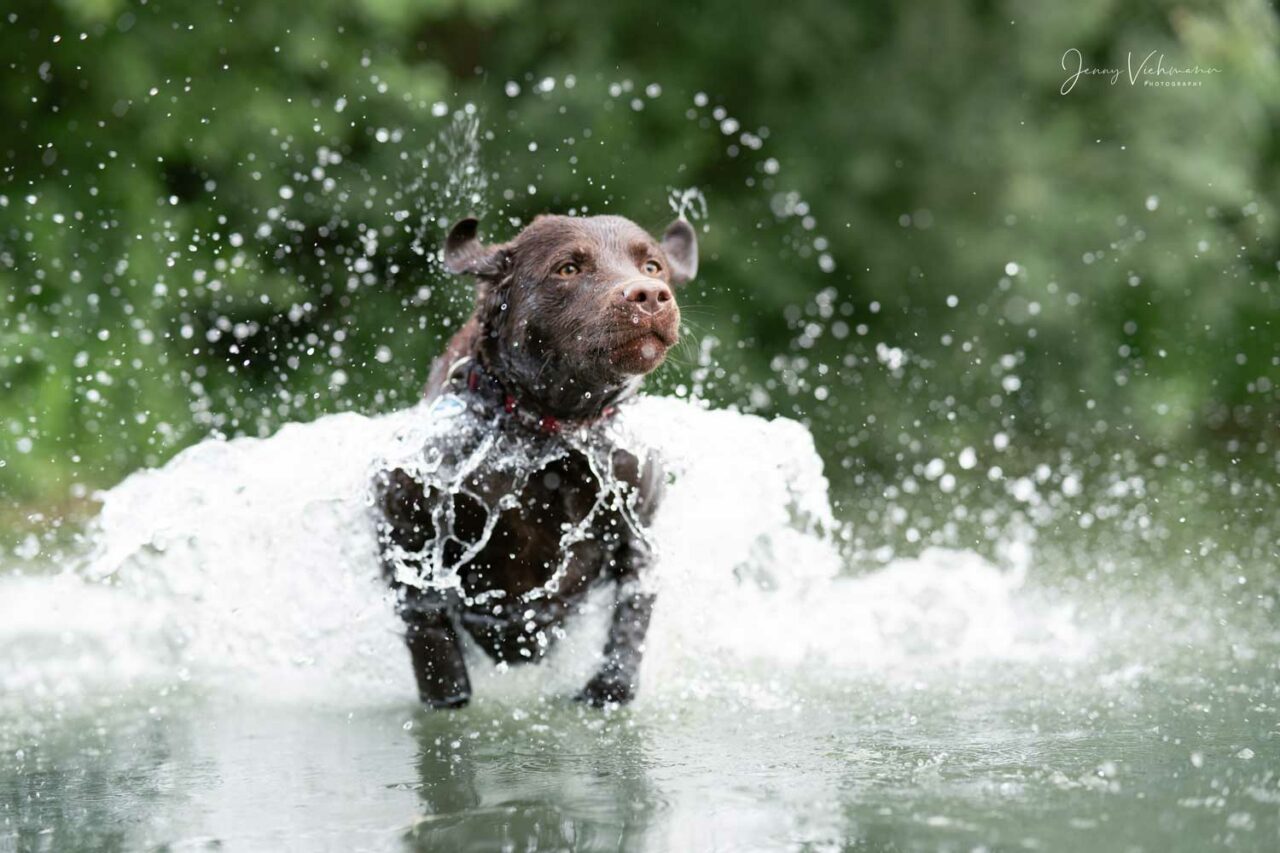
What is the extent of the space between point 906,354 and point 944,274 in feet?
2.33

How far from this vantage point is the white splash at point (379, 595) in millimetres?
5172

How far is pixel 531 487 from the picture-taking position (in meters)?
4.80

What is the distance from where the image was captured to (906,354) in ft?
43.7

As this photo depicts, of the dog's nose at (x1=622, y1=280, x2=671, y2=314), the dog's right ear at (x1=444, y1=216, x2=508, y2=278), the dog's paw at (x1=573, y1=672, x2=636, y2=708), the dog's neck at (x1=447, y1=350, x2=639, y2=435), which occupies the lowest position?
the dog's paw at (x1=573, y1=672, x2=636, y2=708)

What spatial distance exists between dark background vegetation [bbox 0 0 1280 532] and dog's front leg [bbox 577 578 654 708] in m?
6.08

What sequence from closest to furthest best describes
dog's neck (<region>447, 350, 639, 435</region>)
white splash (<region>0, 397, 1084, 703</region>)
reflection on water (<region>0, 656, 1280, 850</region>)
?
reflection on water (<region>0, 656, 1280, 850</region>) → dog's neck (<region>447, 350, 639, 435</region>) → white splash (<region>0, 397, 1084, 703</region>)

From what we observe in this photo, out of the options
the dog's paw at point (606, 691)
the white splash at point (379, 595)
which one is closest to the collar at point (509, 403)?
the white splash at point (379, 595)

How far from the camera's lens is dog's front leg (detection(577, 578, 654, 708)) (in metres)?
4.71

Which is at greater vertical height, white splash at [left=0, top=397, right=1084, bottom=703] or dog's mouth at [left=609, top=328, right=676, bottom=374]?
dog's mouth at [left=609, top=328, right=676, bottom=374]

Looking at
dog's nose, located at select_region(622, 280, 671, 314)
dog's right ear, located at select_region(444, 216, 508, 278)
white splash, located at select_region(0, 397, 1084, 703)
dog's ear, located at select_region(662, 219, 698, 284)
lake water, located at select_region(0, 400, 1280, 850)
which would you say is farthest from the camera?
dog's ear, located at select_region(662, 219, 698, 284)

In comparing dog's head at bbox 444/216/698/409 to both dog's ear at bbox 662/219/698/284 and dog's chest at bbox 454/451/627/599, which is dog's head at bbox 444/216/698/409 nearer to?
dog's ear at bbox 662/219/698/284
